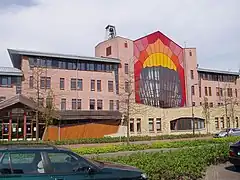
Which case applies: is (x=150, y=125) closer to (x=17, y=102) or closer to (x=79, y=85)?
(x=79, y=85)

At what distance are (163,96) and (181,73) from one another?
6964 mm

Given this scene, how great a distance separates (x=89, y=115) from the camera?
142 ft

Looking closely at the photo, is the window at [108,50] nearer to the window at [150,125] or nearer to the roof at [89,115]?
the roof at [89,115]

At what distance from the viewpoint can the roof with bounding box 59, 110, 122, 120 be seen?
41984mm

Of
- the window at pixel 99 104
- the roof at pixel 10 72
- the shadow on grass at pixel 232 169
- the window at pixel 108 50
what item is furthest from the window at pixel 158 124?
the shadow on grass at pixel 232 169

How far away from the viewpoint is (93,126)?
4225 cm

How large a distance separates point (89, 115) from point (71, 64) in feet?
27.9

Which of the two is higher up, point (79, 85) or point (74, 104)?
point (79, 85)

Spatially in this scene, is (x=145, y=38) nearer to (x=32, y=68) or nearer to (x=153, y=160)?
(x=32, y=68)

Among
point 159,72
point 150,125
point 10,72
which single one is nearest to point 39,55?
point 10,72

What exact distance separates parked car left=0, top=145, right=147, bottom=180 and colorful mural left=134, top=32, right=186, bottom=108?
145 ft

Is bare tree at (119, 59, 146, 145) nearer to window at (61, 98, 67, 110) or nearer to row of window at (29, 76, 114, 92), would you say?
row of window at (29, 76, 114, 92)

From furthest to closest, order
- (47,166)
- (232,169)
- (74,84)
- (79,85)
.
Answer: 1. (79,85)
2. (74,84)
3. (232,169)
4. (47,166)

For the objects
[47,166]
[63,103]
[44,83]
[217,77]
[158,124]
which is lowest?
[158,124]
